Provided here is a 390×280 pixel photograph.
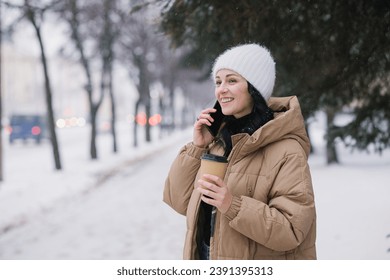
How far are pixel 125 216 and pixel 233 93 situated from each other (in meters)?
5.99

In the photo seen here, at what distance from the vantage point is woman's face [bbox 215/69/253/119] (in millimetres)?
1934

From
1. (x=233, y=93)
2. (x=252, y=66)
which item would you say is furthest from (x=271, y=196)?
(x=252, y=66)

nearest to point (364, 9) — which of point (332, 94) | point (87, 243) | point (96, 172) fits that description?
point (332, 94)

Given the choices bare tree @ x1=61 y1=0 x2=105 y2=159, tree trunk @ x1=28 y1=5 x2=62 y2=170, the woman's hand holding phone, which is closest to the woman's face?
the woman's hand holding phone

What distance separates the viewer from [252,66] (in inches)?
75.9

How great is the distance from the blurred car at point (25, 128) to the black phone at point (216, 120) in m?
24.1

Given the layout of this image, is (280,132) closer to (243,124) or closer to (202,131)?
(243,124)

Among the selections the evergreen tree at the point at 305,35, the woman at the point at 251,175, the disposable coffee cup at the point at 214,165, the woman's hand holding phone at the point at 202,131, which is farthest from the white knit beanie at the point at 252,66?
the evergreen tree at the point at 305,35

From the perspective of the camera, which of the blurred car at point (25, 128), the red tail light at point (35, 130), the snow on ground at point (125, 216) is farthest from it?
the red tail light at point (35, 130)

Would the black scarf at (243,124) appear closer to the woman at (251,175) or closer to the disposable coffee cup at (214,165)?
the woman at (251,175)

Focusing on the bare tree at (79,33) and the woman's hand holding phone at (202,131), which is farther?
the bare tree at (79,33)

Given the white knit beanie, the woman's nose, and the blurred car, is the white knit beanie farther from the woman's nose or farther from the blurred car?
the blurred car

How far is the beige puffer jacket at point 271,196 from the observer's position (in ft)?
5.58

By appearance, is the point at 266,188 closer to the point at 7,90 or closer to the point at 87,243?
the point at 87,243
